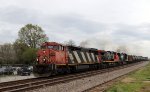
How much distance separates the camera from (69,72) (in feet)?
114

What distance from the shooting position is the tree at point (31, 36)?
88.4 m

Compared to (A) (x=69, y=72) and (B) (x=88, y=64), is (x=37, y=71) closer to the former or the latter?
(A) (x=69, y=72)

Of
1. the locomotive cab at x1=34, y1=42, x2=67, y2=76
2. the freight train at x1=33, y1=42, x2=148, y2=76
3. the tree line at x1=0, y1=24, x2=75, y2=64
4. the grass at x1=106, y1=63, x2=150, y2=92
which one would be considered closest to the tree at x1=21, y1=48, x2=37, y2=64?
the tree line at x1=0, y1=24, x2=75, y2=64

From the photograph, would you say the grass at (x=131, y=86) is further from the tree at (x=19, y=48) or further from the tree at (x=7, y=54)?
the tree at (x=7, y=54)

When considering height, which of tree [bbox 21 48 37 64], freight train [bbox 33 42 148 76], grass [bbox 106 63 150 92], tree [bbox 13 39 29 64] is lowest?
grass [bbox 106 63 150 92]

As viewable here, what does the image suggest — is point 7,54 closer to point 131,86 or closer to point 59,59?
point 59,59

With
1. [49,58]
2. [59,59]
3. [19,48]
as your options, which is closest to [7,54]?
[19,48]

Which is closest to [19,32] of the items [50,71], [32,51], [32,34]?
[32,34]

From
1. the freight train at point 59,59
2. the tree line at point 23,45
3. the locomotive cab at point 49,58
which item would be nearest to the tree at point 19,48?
the tree line at point 23,45

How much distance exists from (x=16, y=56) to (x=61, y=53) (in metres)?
53.5

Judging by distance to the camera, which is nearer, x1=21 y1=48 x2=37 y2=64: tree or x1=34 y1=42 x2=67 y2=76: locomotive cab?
x1=34 y1=42 x2=67 y2=76: locomotive cab

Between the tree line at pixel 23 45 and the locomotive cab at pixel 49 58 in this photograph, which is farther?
the tree line at pixel 23 45

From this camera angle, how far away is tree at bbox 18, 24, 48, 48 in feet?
290

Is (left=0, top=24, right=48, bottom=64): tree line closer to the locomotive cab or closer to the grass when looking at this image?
the locomotive cab
